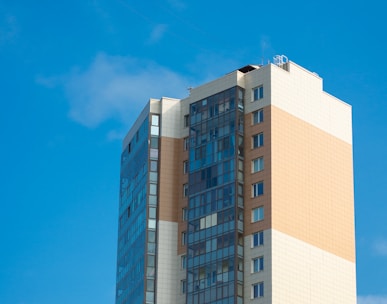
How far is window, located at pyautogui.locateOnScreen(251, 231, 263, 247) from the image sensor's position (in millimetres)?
132250

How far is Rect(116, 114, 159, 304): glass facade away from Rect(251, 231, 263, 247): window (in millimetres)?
12485

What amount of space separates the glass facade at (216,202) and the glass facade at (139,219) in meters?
4.55

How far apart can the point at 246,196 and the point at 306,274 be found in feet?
34.3

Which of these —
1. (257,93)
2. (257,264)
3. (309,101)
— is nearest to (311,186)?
(309,101)

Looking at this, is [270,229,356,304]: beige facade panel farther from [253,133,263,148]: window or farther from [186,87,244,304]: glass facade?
[253,133,263,148]: window

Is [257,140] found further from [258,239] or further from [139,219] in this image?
[139,219]

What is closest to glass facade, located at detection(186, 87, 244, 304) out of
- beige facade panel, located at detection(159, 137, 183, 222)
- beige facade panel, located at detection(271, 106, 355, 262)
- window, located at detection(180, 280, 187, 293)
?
window, located at detection(180, 280, 187, 293)

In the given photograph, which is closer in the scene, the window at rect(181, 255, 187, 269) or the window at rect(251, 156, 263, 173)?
the window at rect(251, 156, 263, 173)

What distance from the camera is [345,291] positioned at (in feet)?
451

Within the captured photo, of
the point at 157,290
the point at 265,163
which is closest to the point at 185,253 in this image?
the point at 157,290

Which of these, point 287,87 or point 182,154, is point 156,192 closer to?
point 182,154

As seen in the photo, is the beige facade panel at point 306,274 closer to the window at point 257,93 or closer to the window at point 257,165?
the window at point 257,165

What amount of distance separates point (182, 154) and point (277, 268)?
19.9 meters

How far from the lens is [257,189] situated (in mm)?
134625
